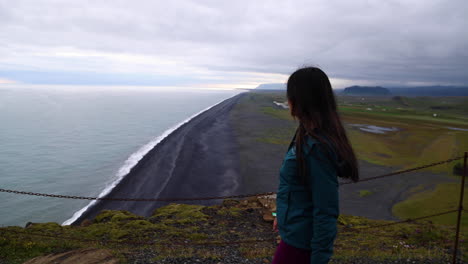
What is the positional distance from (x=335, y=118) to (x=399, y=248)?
7748mm

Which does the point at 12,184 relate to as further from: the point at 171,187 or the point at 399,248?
the point at 399,248

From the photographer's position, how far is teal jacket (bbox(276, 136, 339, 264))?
72.0 inches

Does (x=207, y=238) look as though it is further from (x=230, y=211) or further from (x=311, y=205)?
(x=311, y=205)

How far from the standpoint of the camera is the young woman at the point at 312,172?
1.85 metres

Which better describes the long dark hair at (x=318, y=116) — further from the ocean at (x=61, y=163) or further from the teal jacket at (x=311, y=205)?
the ocean at (x=61, y=163)

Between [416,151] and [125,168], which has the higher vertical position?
[125,168]

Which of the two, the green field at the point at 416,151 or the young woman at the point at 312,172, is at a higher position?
the young woman at the point at 312,172

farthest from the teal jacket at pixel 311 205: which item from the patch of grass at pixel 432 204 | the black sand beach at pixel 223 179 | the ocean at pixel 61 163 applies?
the ocean at pixel 61 163

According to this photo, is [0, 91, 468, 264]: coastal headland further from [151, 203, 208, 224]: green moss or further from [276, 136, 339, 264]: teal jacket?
[276, 136, 339, 264]: teal jacket

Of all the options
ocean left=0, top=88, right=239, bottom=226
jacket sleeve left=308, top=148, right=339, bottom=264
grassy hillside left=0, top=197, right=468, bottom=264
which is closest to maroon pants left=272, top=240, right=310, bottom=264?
jacket sleeve left=308, top=148, right=339, bottom=264

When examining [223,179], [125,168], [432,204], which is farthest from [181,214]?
[432,204]

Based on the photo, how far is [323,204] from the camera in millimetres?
1844

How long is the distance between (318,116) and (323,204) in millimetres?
586

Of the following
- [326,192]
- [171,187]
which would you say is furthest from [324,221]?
[171,187]
